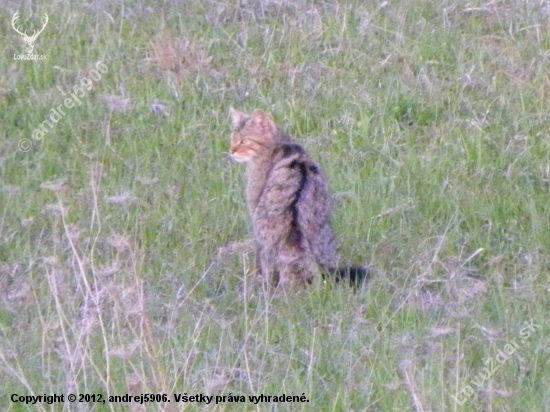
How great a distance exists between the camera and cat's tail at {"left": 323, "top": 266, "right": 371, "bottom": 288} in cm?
598

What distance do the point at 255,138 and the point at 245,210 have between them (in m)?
0.43

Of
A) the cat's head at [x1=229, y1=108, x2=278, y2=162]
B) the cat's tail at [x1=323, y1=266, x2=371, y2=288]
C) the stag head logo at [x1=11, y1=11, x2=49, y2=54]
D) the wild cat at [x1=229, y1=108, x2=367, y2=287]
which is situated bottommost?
the cat's tail at [x1=323, y1=266, x2=371, y2=288]

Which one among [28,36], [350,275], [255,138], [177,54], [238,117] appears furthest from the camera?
[28,36]

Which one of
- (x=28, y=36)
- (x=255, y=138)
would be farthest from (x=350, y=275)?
(x=28, y=36)

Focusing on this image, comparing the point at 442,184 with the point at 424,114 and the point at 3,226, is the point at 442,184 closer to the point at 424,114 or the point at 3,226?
the point at 424,114

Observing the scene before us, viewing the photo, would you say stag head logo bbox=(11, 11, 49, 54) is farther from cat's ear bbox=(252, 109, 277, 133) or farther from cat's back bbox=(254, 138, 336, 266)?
cat's back bbox=(254, 138, 336, 266)

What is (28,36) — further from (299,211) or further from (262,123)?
(299,211)

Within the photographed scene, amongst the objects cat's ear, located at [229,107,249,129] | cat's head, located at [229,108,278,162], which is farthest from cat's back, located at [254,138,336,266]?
cat's ear, located at [229,107,249,129]

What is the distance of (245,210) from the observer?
23.4 feet

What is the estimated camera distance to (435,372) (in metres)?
4.84

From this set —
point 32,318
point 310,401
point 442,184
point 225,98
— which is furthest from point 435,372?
point 225,98

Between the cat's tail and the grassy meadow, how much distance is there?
83 millimetres

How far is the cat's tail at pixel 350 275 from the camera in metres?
5.98

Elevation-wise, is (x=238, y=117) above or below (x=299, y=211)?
above
